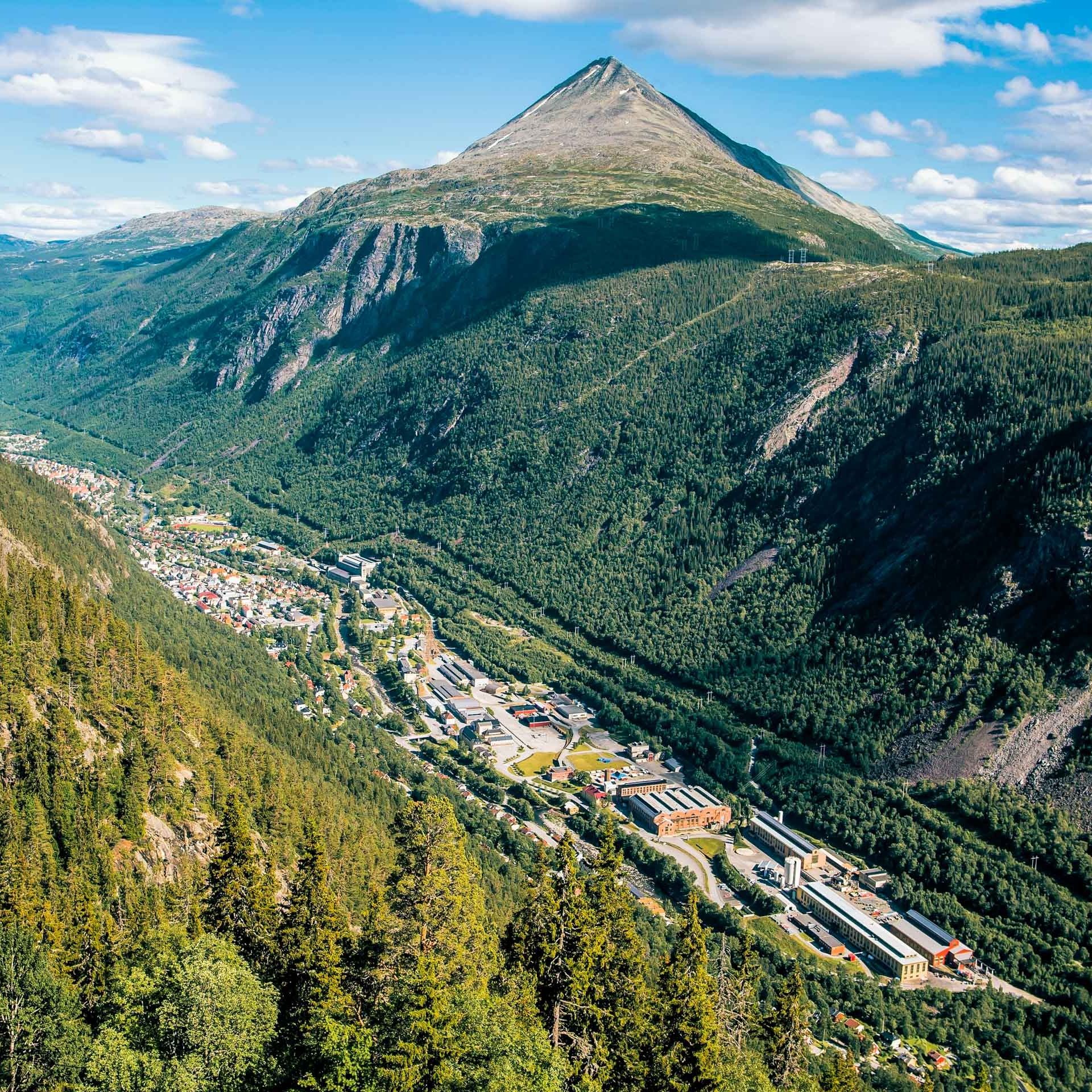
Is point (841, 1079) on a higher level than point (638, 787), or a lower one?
higher

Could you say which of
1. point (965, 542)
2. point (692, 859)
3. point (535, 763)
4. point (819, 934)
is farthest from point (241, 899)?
point (965, 542)

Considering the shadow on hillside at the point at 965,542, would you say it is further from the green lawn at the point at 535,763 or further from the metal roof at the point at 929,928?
the green lawn at the point at 535,763

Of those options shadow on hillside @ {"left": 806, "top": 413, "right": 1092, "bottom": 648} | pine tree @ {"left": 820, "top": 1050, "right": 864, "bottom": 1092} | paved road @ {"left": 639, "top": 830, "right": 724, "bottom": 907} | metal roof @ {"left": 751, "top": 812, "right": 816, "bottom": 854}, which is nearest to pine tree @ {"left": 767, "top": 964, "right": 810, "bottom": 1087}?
pine tree @ {"left": 820, "top": 1050, "right": 864, "bottom": 1092}

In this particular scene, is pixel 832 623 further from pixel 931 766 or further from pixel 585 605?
pixel 585 605

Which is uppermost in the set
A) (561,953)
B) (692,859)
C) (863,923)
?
(561,953)

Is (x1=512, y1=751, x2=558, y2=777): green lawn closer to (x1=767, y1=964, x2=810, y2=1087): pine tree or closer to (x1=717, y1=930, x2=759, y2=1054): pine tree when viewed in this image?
(x1=717, y1=930, x2=759, y2=1054): pine tree

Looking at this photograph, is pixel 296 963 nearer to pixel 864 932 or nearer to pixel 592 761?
pixel 864 932
